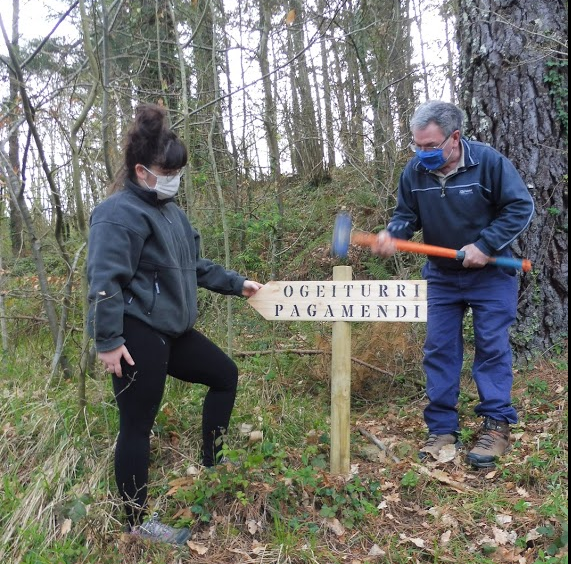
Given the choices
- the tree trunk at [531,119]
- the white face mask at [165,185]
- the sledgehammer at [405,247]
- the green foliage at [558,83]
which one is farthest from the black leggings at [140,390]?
the green foliage at [558,83]

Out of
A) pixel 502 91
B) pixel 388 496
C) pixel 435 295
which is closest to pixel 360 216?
pixel 502 91

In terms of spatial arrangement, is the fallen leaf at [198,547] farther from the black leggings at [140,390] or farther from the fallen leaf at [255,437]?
the fallen leaf at [255,437]

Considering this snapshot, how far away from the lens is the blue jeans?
346 centimetres

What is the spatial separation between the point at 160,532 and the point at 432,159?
2.52 m

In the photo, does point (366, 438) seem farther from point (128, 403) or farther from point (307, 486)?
point (128, 403)

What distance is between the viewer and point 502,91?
444 centimetres

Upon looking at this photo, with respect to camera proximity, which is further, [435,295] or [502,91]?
[502,91]

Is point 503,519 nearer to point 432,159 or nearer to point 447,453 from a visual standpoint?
point 447,453

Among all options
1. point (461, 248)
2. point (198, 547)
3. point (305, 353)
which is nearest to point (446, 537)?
point (198, 547)

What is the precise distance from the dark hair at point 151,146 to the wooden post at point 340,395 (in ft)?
3.68

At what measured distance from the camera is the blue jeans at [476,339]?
3.46 meters

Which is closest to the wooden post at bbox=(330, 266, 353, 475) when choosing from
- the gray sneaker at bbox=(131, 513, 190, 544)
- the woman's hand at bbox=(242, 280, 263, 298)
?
the woman's hand at bbox=(242, 280, 263, 298)

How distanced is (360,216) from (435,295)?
4.71 m

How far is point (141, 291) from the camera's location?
272 cm
